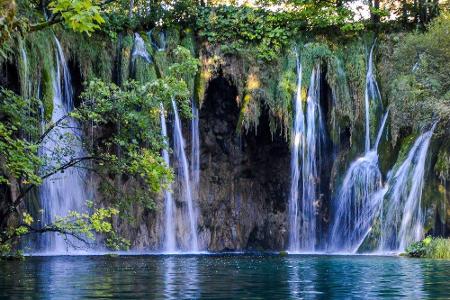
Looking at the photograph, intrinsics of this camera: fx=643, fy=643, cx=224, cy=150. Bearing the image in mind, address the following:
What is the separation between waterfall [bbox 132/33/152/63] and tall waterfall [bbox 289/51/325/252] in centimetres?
541

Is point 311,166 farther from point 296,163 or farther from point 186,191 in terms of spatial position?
point 186,191

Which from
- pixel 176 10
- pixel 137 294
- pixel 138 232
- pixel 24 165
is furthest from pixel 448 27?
pixel 137 294

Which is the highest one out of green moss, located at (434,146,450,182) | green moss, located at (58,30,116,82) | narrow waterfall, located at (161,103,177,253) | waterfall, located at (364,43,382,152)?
green moss, located at (58,30,116,82)

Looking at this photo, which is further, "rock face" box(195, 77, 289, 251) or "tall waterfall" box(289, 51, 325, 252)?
"rock face" box(195, 77, 289, 251)

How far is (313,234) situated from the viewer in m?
22.7

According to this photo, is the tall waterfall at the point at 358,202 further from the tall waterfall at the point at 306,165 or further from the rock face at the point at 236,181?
the rock face at the point at 236,181

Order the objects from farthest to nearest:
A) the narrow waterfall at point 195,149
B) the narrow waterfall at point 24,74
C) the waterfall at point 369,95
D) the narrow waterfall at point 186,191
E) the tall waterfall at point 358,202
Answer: the narrow waterfall at point 195,149
the narrow waterfall at point 186,191
the waterfall at point 369,95
the tall waterfall at point 358,202
the narrow waterfall at point 24,74

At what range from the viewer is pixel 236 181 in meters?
24.7

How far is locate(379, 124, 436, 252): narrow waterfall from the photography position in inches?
744

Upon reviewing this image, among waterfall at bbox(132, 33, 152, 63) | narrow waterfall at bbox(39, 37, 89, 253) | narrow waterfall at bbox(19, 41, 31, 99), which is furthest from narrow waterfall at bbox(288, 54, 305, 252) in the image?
narrow waterfall at bbox(19, 41, 31, 99)

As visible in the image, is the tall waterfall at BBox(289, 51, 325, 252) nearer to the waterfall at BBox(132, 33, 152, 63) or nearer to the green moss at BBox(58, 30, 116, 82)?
the waterfall at BBox(132, 33, 152, 63)

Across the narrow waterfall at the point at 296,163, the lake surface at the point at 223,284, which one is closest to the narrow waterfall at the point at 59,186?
the narrow waterfall at the point at 296,163

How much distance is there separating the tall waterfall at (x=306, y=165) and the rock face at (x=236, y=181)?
159 centimetres

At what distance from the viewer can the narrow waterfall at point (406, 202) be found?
18906 mm
